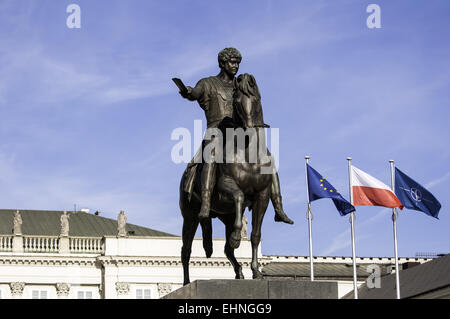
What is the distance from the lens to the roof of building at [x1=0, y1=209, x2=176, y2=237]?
81.3 meters

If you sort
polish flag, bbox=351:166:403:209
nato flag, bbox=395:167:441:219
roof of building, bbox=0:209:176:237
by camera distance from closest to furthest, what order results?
nato flag, bbox=395:167:441:219
polish flag, bbox=351:166:403:209
roof of building, bbox=0:209:176:237

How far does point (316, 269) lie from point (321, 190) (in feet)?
124

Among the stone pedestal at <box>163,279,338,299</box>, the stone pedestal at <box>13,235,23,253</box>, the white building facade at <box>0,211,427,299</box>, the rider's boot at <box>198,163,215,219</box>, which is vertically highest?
the stone pedestal at <box>13,235,23,253</box>

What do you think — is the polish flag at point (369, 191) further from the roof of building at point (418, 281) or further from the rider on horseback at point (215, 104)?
the rider on horseback at point (215, 104)

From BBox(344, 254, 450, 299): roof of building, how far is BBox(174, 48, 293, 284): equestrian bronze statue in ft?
121

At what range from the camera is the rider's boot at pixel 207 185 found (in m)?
16.5

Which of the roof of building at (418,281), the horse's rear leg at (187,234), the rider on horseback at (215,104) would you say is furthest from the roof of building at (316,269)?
the rider on horseback at (215,104)

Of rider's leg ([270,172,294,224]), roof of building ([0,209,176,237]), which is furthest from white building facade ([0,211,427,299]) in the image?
rider's leg ([270,172,294,224])

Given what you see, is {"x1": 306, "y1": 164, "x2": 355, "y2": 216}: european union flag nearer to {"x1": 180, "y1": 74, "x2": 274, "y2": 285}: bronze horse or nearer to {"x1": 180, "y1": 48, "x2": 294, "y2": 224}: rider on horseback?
{"x1": 180, "y1": 48, "x2": 294, "y2": 224}: rider on horseback

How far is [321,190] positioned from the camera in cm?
4544

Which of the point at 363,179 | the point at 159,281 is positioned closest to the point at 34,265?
the point at 159,281

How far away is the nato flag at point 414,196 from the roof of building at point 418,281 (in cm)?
1078

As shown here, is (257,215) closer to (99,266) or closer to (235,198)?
(235,198)
